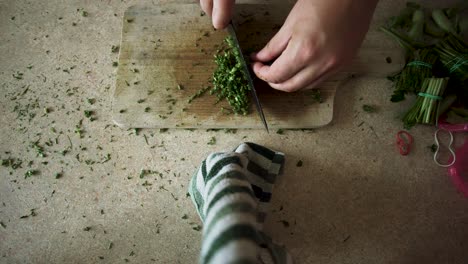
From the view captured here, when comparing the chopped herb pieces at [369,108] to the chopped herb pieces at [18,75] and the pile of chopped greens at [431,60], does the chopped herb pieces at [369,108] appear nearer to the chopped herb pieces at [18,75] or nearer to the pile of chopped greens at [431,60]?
the pile of chopped greens at [431,60]

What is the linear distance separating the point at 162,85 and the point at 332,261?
88cm

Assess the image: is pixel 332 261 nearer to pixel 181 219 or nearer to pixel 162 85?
pixel 181 219

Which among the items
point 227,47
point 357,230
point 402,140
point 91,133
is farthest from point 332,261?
point 91,133

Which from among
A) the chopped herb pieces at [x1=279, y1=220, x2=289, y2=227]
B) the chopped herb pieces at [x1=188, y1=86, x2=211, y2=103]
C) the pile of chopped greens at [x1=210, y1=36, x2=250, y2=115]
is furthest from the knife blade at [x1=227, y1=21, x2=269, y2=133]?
the chopped herb pieces at [x1=279, y1=220, x2=289, y2=227]

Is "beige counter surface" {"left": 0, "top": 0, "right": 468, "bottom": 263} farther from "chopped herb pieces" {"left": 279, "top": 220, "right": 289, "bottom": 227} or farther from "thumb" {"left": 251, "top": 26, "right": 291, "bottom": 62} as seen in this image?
"thumb" {"left": 251, "top": 26, "right": 291, "bottom": 62}

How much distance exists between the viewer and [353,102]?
55.4 inches

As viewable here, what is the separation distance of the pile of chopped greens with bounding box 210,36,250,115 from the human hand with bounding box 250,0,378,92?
0.19 meters

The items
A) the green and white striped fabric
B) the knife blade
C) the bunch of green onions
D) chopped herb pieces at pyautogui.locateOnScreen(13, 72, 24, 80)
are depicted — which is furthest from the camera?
chopped herb pieces at pyautogui.locateOnScreen(13, 72, 24, 80)

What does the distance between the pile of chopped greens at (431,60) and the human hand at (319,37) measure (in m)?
0.45

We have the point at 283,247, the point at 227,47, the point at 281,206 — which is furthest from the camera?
the point at 227,47

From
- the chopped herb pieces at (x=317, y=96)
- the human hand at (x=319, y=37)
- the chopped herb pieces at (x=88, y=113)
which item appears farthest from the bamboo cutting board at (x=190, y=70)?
the human hand at (x=319, y=37)

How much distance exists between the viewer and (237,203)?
3.05 ft

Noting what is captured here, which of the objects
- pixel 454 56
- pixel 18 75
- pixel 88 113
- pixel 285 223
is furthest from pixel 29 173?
pixel 454 56

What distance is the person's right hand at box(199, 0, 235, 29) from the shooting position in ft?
3.56
